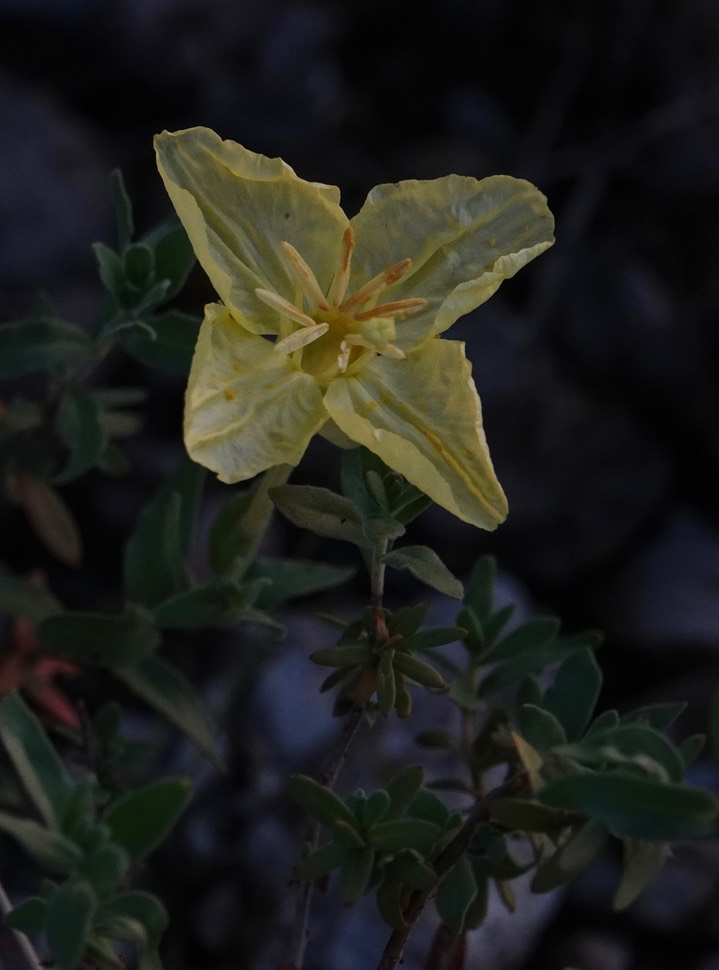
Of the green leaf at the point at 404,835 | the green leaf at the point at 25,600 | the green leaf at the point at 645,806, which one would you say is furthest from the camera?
the green leaf at the point at 25,600

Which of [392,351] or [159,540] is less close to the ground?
[392,351]

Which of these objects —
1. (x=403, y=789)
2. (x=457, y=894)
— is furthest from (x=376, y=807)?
(x=457, y=894)

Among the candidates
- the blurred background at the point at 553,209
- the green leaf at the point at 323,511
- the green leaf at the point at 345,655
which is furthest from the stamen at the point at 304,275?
the blurred background at the point at 553,209

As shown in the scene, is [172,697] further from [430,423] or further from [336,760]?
[430,423]

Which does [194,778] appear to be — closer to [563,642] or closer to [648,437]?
[563,642]

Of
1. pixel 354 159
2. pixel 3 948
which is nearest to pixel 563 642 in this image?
pixel 3 948

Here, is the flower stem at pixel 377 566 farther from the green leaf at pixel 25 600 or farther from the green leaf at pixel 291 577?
the green leaf at pixel 25 600
